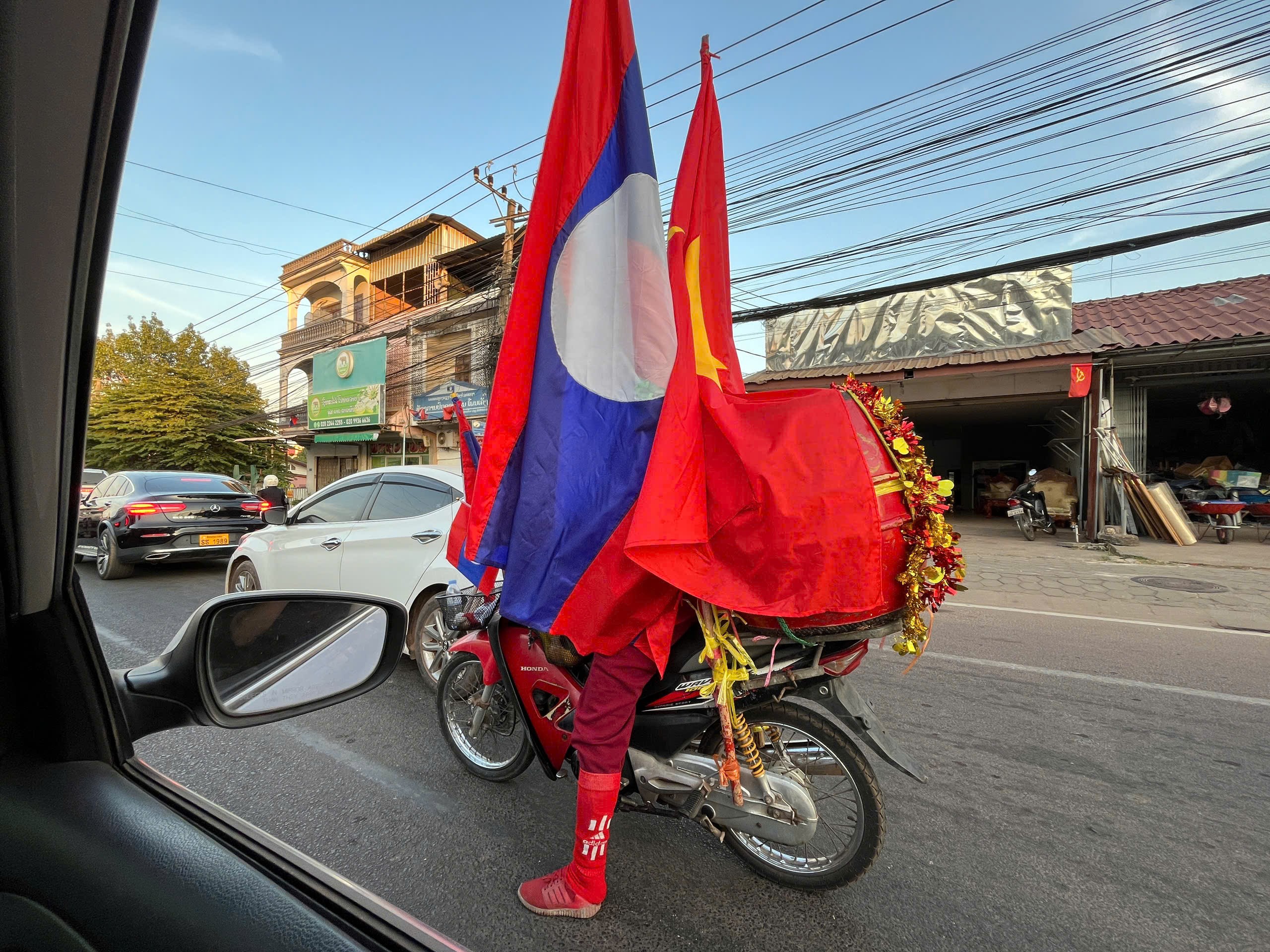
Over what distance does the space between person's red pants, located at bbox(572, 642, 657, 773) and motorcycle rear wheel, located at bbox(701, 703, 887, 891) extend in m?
0.34

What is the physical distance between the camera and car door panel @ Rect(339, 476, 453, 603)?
4.08m

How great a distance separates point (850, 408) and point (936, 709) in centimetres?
260

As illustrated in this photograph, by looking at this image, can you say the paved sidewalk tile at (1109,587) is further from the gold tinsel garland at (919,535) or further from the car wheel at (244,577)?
the car wheel at (244,577)

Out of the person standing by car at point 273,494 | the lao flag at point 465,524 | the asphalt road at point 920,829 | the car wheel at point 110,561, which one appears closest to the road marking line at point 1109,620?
the asphalt road at point 920,829

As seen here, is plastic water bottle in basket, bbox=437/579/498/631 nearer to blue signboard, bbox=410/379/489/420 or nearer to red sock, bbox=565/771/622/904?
red sock, bbox=565/771/622/904

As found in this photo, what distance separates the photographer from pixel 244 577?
18.1ft

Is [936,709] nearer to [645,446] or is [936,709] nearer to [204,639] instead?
[645,446]

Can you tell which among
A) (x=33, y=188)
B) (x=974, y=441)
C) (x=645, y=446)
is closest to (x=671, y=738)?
(x=645, y=446)

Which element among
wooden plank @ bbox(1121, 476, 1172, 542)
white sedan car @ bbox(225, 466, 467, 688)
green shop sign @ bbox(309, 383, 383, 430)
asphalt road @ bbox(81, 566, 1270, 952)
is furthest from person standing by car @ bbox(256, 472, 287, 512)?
wooden plank @ bbox(1121, 476, 1172, 542)

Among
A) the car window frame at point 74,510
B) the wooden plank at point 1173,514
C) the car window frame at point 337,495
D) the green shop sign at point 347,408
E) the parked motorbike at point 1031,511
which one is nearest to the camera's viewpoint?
the car window frame at point 74,510

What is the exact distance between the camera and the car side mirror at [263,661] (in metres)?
1.06

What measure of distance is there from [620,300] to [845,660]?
4.69 ft

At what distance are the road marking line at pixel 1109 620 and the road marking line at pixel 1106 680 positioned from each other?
6.70 feet

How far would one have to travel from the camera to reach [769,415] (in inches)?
72.9
